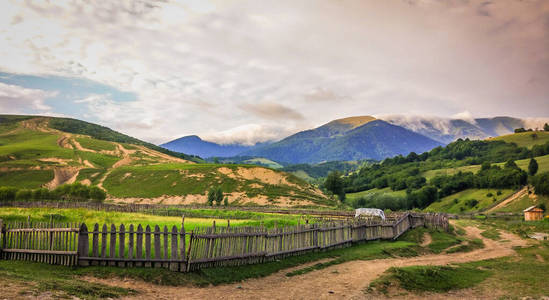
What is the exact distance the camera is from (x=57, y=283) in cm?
1148

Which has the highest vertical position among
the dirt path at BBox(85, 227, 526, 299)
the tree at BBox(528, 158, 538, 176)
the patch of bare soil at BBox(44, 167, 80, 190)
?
the tree at BBox(528, 158, 538, 176)

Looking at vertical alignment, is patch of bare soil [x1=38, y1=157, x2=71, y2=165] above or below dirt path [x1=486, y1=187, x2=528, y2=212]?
above

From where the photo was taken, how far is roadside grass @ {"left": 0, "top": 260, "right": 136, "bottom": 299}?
414 inches

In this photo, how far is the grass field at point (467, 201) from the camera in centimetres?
11196

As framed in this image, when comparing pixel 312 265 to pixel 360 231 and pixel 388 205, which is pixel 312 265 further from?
pixel 388 205

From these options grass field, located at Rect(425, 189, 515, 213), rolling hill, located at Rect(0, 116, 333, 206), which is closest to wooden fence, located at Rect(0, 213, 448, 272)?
rolling hill, located at Rect(0, 116, 333, 206)

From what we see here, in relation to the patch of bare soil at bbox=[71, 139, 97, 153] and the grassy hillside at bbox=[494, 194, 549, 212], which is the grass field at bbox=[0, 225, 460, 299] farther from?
the patch of bare soil at bbox=[71, 139, 97, 153]

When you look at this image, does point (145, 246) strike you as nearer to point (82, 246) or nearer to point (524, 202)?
point (82, 246)

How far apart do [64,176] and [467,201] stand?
13413 cm

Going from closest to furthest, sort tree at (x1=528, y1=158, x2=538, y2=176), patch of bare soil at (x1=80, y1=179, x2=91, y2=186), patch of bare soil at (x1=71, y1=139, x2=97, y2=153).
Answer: patch of bare soil at (x1=80, y1=179, x2=91, y2=186) → tree at (x1=528, y1=158, x2=538, y2=176) → patch of bare soil at (x1=71, y1=139, x2=97, y2=153)

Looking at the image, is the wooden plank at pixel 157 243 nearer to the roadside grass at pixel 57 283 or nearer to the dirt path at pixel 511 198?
the roadside grass at pixel 57 283

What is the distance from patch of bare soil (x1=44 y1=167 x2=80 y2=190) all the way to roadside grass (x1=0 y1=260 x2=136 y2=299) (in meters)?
114

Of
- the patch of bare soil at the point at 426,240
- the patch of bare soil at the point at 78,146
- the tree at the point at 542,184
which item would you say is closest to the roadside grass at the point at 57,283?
the patch of bare soil at the point at 426,240

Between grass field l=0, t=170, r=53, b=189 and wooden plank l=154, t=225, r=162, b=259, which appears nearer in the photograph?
wooden plank l=154, t=225, r=162, b=259
